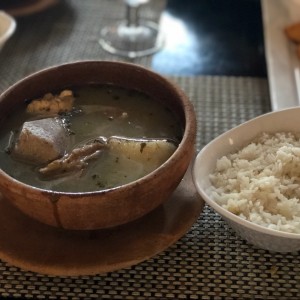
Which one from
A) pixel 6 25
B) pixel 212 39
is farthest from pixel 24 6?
pixel 212 39

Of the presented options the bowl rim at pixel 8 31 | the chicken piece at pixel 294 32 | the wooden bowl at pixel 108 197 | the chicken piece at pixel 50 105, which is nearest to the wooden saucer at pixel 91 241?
the wooden bowl at pixel 108 197

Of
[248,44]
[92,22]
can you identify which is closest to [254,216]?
[248,44]

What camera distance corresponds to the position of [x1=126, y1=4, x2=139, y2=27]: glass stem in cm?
179

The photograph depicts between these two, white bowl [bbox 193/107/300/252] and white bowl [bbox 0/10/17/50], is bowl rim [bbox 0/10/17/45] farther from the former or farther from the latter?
white bowl [bbox 193/107/300/252]

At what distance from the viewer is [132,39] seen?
1.76 metres

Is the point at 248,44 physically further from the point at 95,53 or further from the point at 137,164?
the point at 137,164

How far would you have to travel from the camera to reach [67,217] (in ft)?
3.01

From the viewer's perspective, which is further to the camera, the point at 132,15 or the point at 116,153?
the point at 132,15

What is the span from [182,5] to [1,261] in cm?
120

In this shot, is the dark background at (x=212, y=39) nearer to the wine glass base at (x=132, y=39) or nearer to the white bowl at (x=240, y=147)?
the wine glass base at (x=132, y=39)

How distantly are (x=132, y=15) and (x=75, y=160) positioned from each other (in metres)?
0.90

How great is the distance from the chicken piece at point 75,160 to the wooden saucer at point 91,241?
0.10m

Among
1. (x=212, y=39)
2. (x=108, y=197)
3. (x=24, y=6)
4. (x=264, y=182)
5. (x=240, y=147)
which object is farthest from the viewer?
(x=24, y=6)

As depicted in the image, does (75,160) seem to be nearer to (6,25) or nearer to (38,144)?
(38,144)
